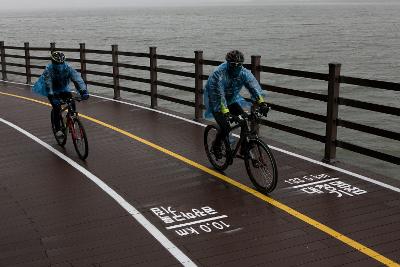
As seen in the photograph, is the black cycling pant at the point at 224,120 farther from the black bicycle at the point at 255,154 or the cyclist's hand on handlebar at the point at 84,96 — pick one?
the cyclist's hand on handlebar at the point at 84,96

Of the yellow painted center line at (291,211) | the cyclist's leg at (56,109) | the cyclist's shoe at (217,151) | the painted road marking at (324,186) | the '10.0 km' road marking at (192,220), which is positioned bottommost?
the '10.0 km' road marking at (192,220)

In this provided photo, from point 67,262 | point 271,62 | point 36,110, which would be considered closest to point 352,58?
point 271,62

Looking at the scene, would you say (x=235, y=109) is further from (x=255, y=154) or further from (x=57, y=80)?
(x=57, y=80)

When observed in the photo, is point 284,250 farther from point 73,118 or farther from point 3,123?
point 3,123

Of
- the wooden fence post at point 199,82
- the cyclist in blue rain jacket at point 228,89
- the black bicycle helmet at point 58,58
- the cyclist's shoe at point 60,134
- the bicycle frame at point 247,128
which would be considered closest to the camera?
the bicycle frame at point 247,128

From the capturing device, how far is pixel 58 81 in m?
10.5

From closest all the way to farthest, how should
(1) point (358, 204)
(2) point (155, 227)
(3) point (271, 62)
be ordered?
(2) point (155, 227)
(1) point (358, 204)
(3) point (271, 62)

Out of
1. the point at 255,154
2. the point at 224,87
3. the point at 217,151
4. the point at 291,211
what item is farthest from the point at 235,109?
the point at 291,211

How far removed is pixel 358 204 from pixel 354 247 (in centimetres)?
145

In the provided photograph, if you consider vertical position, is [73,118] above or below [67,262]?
above

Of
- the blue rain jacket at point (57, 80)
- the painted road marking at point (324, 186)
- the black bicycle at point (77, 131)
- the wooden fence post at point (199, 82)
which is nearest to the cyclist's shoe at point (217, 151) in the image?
the painted road marking at point (324, 186)

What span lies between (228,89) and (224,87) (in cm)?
9

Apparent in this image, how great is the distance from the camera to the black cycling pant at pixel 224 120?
8438 mm

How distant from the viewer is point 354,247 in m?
6.08
